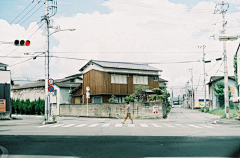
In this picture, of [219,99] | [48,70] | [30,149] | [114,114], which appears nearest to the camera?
[30,149]

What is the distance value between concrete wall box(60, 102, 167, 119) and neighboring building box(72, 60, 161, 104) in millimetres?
3311

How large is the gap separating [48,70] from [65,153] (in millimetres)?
15232

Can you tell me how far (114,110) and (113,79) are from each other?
25.7 feet

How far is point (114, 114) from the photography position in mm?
31422

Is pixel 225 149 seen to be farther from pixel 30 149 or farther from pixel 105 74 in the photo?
pixel 105 74

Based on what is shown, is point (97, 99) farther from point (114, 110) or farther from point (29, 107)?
point (29, 107)

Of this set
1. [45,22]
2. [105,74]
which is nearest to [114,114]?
[105,74]

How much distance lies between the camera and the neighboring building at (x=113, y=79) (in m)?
37.6

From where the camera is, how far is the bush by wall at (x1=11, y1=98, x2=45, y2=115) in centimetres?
4522

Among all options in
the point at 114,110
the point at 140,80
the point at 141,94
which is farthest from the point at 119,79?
the point at 114,110

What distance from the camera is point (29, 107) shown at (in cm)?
4697

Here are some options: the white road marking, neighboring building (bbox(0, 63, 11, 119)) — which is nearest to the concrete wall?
neighboring building (bbox(0, 63, 11, 119))

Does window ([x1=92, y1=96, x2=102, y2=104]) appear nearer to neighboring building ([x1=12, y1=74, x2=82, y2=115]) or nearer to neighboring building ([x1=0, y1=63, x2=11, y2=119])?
neighboring building ([x1=12, y1=74, x2=82, y2=115])

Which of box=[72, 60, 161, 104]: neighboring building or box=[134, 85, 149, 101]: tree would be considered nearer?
box=[134, 85, 149, 101]: tree
